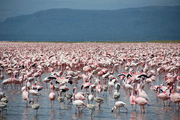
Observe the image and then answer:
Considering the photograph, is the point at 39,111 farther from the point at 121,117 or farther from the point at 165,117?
the point at 165,117

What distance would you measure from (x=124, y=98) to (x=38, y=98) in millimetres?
3561

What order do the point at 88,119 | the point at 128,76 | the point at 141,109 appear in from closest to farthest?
1. the point at 88,119
2. the point at 141,109
3. the point at 128,76

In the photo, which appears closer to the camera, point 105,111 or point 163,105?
point 105,111

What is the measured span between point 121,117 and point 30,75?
20.8 feet

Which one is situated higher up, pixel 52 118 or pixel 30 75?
pixel 30 75

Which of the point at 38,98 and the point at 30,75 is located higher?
the point at 30,75

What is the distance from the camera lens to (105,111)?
27.9 feet

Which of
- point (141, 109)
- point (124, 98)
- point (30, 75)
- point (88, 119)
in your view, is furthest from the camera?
point (30, 75)

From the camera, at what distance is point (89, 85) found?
1049 cm

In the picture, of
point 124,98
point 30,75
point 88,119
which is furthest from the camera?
point 30,75

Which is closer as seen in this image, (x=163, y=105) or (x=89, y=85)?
(x=163, y=105)

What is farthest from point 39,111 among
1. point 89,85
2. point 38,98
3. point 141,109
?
point 141,109

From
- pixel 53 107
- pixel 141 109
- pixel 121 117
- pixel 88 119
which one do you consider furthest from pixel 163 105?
pixel 53 107

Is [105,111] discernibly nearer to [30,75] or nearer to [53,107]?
[53,107]
